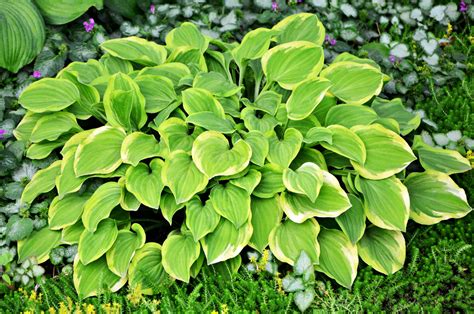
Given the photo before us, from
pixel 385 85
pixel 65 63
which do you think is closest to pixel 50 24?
pixel 65 63

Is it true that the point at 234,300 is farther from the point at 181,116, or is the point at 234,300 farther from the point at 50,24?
the point at 50,24

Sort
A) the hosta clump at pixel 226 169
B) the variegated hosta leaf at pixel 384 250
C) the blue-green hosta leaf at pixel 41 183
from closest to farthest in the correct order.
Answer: the hosta clump at pixel 226 169
the variegated hosta leaf at pixel 384 250
the blue-green hosta leaf at pixel 41 183

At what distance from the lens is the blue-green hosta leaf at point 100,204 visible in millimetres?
3256

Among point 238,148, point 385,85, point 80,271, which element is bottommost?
point 80,271

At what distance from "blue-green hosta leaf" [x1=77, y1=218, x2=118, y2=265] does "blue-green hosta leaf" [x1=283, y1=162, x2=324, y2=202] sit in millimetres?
893

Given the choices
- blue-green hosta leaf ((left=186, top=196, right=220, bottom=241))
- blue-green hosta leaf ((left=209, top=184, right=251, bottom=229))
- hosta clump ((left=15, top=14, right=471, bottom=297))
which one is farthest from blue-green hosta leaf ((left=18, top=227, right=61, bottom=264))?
blue-green hosta leaf ((left=209, top=184, right=251, bottom=229))

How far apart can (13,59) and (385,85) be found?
2390 mm

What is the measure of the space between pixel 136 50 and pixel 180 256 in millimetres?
1324

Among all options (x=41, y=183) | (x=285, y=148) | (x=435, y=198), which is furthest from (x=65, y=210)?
(x=435, y=198)

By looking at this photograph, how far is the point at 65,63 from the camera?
436cm

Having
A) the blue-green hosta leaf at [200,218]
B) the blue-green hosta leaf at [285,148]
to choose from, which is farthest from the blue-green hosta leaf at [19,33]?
the blue-green hosta leaf at [285,148]

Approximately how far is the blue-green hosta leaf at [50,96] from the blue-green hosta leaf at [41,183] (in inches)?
12.1

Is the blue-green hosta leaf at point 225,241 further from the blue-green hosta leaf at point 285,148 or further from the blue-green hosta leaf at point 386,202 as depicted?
the blue-green hosta leaf at point 386,202

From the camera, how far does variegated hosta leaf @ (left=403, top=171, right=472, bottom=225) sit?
3422 millimetres
